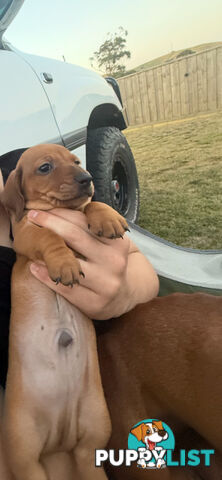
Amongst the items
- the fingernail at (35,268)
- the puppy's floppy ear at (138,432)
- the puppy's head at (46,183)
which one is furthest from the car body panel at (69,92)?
the puppy's floppy ear at (138,432)

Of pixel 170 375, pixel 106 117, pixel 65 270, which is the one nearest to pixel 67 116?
pixel 106 117

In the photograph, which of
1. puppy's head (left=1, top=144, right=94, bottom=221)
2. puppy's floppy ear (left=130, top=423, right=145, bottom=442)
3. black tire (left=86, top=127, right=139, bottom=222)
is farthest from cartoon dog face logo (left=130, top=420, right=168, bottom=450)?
black tire (left=86, top=127, right=139, bottom=222)

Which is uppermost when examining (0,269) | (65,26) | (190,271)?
(65,26)

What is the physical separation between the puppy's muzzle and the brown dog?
174 mm

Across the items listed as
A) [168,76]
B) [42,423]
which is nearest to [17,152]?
[42,423]

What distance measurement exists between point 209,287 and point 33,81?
1.69ft

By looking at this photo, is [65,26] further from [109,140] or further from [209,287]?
[209,287]

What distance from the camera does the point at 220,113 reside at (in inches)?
63.4

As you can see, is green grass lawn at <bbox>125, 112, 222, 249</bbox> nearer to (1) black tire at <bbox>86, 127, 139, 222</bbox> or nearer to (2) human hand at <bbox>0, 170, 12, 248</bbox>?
(1) black tire at <bbox>86, 127, 139, 222</bbox>

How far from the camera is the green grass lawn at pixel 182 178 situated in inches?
52.8

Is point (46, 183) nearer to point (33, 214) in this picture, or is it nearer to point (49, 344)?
point (33, 214)

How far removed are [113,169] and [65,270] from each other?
1.55ft

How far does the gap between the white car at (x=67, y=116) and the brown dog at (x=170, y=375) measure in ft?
1.03
